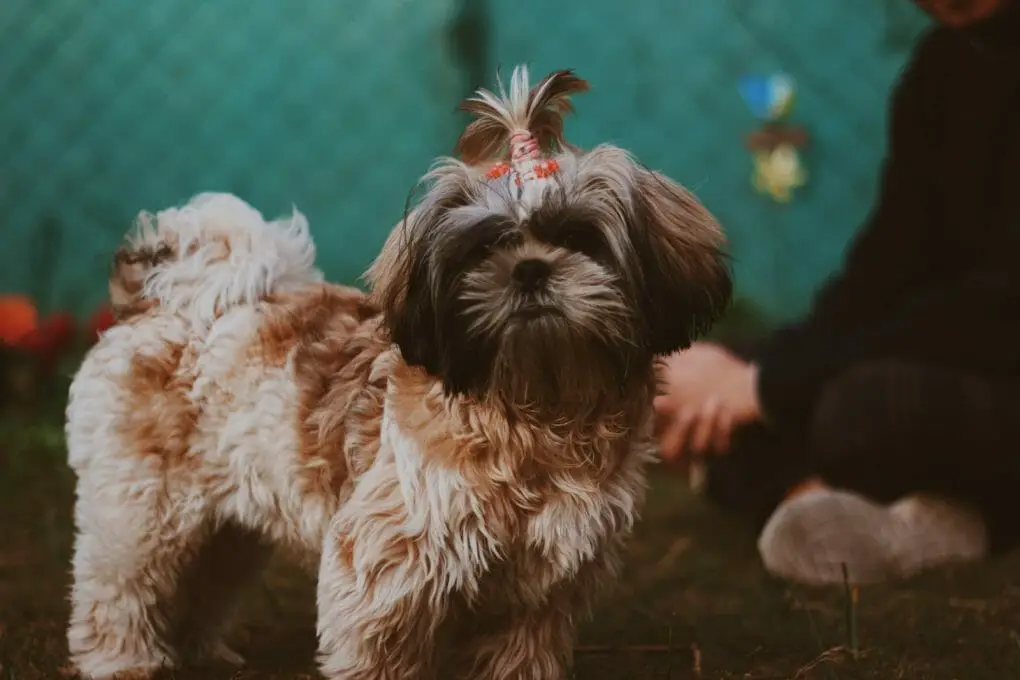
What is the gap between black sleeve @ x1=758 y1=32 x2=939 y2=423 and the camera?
399cm

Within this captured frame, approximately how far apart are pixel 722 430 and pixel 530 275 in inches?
74.3

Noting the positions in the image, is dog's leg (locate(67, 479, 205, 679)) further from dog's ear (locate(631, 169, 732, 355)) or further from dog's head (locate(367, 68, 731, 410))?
dog's ear (locate(631, 169, 732, 355))

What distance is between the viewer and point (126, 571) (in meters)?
2.82

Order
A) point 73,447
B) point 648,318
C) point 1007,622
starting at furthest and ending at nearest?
point 1007,622, point 73,447, point 648,318

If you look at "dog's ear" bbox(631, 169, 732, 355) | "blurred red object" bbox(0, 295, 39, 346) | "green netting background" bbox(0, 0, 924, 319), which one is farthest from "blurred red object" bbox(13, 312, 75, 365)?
"dog's ear" bbox(631, 169, 732, 355)

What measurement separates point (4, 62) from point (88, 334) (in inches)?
55.9

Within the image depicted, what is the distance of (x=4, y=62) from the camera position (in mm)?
6176

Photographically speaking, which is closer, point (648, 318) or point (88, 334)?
point (648, 318)

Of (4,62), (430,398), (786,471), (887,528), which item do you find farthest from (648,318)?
(4,62)

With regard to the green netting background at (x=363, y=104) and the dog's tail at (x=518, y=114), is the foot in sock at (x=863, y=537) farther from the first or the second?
the green netting background at (x=363, y=104)

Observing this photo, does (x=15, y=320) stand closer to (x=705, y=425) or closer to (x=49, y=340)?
(x=49, y=340)

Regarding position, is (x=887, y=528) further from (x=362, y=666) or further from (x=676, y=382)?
(x=362, y=666)

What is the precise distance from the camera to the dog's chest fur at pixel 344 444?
2.38 meters

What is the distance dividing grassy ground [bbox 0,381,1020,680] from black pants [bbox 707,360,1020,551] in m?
0.25
